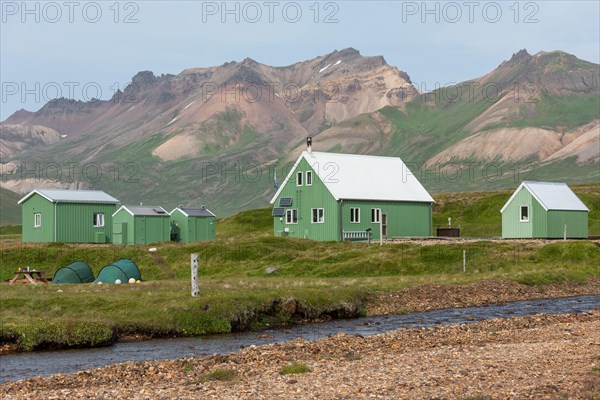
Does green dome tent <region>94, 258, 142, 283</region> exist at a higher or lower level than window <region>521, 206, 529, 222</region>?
lower

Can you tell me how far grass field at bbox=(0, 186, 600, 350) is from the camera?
34.5m

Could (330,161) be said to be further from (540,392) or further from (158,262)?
(540,392)

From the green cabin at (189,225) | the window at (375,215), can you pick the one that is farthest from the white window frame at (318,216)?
the green cabin at (189,225)

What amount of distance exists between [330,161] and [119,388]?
59.0 metres

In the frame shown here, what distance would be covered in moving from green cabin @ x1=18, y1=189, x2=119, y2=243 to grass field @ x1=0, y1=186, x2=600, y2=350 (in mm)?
7361

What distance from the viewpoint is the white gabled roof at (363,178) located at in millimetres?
77062

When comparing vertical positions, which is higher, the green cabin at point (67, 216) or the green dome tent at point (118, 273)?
the green cabin at point (67, 216)

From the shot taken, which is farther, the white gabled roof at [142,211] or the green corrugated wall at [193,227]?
the green corrugated wall at [193,227]

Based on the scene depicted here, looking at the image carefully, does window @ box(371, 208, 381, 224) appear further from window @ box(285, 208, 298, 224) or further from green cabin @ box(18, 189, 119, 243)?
green cabin @ box(18, 189, 119, 243)

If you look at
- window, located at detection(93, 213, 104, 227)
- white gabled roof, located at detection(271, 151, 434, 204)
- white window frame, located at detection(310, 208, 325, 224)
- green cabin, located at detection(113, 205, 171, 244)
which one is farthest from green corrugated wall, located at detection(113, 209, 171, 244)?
white window frame, located at detection(310, 208, 325, 224)

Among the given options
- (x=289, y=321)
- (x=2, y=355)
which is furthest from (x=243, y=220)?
(x=2, y=355)

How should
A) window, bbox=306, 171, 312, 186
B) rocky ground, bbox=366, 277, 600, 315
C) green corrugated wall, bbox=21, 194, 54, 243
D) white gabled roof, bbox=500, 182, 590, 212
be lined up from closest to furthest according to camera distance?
rocky ground, bbox=366, 277, 600, 315
white gabled roof, bbox=500, 182, 590, 212
green corrugated wall, bbox=21, 194, 54, 243
window, bbox=306, 171, 312, 186

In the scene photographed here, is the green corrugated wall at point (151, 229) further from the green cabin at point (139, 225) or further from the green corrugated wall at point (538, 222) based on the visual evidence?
the green corrugated wall at point (538, 222)

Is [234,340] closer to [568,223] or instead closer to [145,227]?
[145,227]
